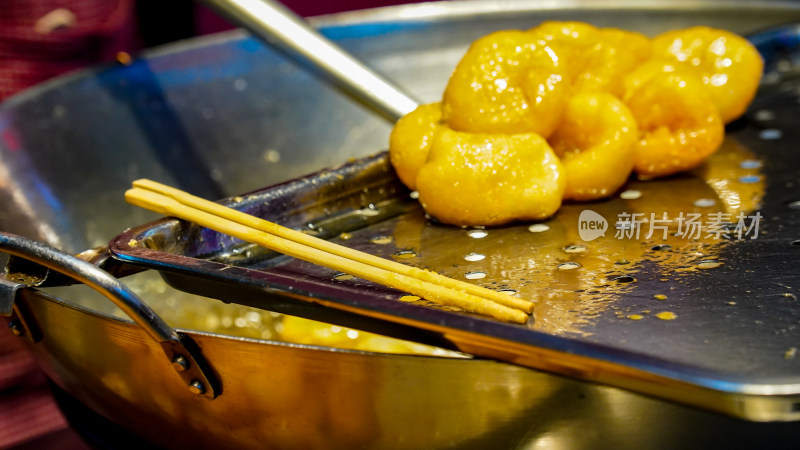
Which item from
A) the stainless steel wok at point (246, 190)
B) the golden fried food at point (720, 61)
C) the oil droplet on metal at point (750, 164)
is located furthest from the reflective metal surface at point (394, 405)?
the golden fried food at point (720, 61)

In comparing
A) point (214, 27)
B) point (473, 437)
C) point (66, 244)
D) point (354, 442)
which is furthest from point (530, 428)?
point (214, 27)

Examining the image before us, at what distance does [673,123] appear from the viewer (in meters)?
0.96

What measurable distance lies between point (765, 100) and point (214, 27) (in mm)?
2025

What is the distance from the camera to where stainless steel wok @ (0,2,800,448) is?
0.57 m

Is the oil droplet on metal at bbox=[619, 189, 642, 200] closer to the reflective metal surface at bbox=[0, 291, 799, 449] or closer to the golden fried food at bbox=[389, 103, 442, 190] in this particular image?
the golden fried food at bbox=[389, 103, 442, 190]

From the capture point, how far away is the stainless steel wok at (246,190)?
57 cm

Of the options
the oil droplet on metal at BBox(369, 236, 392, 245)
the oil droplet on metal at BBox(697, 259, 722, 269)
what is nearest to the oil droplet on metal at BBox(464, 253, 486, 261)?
the oil droplet on metal at BBox(369, 236, 392, 245)

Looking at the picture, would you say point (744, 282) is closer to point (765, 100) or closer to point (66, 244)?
point (765, 100)

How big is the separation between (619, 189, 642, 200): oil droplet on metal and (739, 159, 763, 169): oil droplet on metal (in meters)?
0.18

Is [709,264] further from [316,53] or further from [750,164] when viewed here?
[316,53]

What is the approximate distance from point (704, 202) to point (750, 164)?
0.54ft

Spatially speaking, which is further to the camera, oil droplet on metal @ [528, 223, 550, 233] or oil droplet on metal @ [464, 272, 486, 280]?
oil droplet on metal @ [528, 223, 550, 233]

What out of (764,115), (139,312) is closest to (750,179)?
(764,115)

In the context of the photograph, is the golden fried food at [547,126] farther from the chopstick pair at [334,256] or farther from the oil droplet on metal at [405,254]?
the chopstick pair at [334,256]
